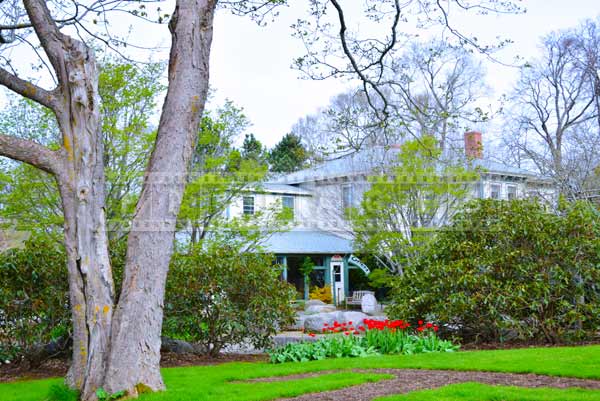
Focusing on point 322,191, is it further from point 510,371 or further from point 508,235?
point 510,371

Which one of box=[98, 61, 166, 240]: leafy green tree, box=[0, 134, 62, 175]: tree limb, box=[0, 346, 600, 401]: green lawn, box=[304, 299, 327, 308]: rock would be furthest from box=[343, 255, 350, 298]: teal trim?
box=[0, 134, 62, 175]: tree limb

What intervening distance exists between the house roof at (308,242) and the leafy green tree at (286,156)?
34.1 ft

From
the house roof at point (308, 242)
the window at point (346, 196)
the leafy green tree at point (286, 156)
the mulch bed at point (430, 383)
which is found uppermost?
the leafy green tree at point (286, 156)

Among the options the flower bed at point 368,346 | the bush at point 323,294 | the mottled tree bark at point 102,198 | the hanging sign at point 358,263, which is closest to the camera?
the mottled tree bark at point 102,198

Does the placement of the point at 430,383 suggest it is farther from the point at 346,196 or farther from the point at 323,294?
the point at 323,294

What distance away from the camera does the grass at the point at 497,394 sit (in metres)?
5.53

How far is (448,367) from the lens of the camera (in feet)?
25.2

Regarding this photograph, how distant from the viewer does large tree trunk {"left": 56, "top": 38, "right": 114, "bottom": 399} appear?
248 inches

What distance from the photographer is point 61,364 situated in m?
10.0

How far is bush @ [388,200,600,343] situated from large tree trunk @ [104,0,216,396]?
594 centimetres

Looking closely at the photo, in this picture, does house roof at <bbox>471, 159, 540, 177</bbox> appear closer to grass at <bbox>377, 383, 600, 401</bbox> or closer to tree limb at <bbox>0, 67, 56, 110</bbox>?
grass at <bbox>377, 383, 600, 401</bbox>

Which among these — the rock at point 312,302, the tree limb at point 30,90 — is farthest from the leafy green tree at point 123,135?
the rock at point 312,302

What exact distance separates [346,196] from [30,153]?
54.0ft

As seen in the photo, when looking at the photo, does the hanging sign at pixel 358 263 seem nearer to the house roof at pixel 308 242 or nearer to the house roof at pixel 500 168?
the house roof at pixel 308 242
